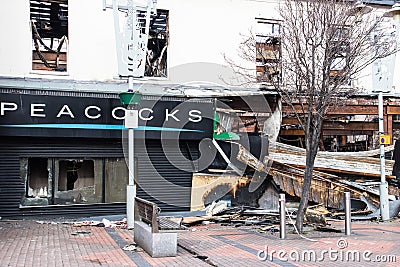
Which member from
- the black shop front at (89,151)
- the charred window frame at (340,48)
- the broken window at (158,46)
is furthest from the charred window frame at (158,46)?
the charred window frame at (340,48)

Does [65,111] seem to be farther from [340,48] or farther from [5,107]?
[340,48]

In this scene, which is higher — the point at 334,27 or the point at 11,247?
the point at 334,27

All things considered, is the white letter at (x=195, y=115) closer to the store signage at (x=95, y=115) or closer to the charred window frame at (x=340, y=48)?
the store signage at (x=95, y=115)

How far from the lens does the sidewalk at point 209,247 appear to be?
364 inches

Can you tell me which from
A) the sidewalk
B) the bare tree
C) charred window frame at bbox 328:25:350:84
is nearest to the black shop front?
the sidewalk

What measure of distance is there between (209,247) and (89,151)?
6.51 meters

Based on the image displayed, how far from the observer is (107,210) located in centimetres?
1611

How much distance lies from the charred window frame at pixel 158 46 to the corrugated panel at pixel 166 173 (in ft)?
8.32

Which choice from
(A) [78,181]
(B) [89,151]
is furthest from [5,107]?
(A) [78,181]

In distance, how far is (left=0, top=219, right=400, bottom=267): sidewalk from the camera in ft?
30.3

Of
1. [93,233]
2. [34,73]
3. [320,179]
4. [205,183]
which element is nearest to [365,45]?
[320,179]

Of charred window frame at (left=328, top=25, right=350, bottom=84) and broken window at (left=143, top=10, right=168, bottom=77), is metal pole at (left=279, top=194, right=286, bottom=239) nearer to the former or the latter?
charred window frame at (left=328, top=25, right=350, bottom=84)

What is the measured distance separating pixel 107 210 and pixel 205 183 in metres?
3.18

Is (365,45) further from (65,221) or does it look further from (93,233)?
(65,221)
